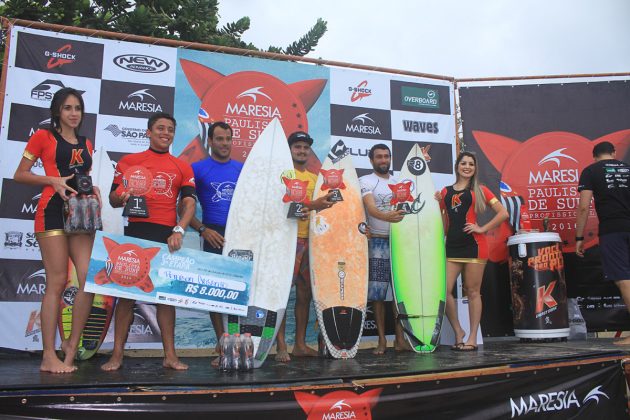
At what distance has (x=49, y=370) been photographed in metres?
2.75

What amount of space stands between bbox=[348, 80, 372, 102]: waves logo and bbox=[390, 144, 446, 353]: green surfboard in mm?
1346

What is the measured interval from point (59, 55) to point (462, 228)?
151 inches

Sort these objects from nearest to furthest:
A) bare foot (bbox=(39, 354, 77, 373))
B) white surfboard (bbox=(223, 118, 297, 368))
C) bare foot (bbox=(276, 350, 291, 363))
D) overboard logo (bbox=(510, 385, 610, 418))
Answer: bare foot (bbox=(39, 354, 77, 373)) → overboard logo (bbox=(510, 385, 610, 418)) → white surfboard (bbox=(223, 118, 297, 368)) → bare foot (bbox=(276, 350, 291, 363))

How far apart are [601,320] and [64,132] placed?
544 centimetres

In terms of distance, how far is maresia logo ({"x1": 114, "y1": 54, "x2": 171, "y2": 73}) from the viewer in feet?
15.4

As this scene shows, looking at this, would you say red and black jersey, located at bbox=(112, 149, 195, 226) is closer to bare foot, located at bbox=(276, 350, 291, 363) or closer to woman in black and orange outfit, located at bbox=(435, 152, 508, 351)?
bare foot, located at bbox=(276, 350, 291, 363)

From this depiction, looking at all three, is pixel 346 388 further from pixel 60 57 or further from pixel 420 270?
pixel 60 57

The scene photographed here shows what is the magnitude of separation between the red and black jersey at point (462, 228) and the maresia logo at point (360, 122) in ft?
4.31

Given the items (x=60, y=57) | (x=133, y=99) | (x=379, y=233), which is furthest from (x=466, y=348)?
(x=60, y=57)

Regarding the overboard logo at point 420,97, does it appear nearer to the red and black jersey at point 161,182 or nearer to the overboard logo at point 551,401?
the red and black jersey at point 161,182

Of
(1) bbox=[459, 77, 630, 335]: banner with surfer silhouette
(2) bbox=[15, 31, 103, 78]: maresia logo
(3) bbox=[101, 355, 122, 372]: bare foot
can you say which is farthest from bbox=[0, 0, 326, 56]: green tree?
(3) bbox=[101, 355, 122, 372]: bare foot

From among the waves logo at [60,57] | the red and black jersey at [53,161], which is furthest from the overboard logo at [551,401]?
the waves logo at [60,57]

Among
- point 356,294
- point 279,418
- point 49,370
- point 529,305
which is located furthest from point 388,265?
point 49,370

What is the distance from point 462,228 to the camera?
427 centimetres
